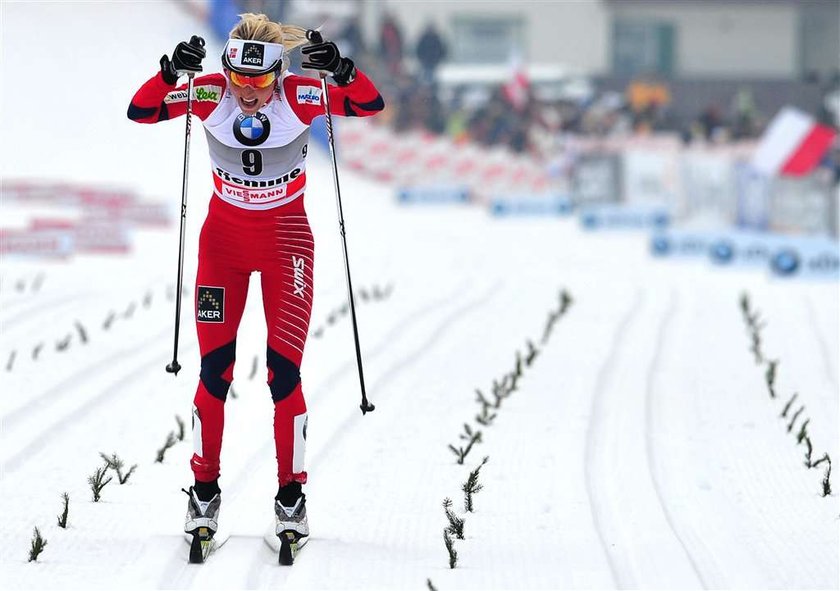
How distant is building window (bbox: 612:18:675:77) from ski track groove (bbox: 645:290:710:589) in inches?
1283

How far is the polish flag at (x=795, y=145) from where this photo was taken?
18.0m

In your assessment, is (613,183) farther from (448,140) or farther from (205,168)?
(205,168)

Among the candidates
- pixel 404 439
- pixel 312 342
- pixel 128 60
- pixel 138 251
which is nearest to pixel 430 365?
pixel 312 342

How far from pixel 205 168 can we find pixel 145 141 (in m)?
2.02

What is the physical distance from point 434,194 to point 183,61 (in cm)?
1910

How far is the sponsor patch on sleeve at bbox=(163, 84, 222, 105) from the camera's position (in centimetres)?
544

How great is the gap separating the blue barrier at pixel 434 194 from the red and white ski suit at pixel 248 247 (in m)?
18.5

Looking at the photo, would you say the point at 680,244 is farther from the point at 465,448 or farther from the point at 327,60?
the point at 327,60

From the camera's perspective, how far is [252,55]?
209 inches

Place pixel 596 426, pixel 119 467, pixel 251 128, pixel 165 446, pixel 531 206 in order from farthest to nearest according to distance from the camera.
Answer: pixel 531 206 < pixel 596 426 < pixel 165 446 < pixel 119 467 < pixel 251 128

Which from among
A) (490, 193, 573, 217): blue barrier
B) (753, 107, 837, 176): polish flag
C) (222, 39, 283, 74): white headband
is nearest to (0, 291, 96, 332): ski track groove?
(222, 39, 283, 74): white headband

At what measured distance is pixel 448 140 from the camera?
1018 inches

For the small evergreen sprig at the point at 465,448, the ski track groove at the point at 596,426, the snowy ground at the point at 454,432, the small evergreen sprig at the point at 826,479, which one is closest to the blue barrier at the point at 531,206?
the snowy ground at the point at 454,432

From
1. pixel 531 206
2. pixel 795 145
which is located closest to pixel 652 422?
pixel 795 145
